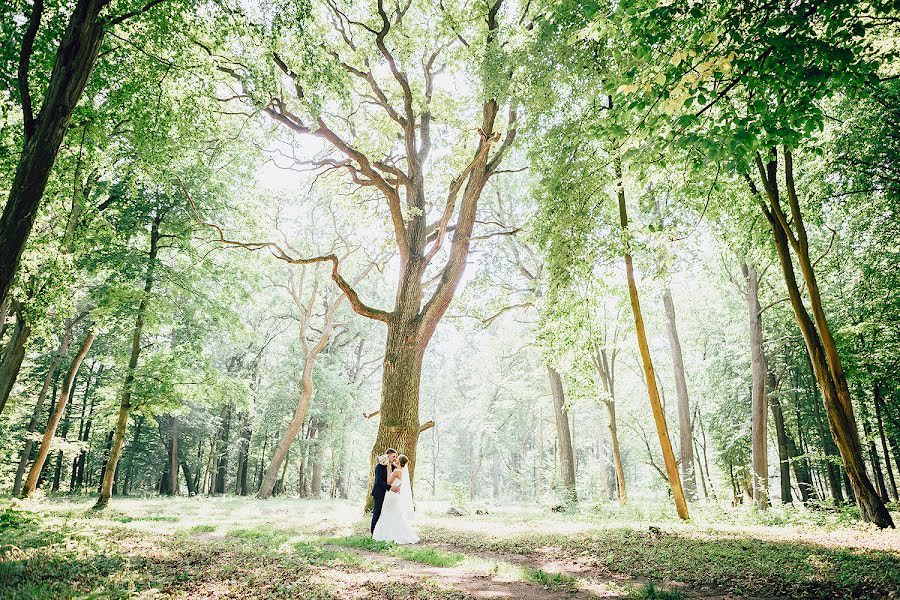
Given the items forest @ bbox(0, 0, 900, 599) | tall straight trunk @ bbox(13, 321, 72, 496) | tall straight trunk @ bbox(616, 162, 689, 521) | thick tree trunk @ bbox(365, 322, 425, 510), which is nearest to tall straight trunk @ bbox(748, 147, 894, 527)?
forest @ bbox(0, 0, 900, 599)

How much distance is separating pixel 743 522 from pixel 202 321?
18429mm

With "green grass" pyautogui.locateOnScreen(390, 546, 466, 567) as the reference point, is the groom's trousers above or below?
above

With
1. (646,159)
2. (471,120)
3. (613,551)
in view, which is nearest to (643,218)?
(471,120)

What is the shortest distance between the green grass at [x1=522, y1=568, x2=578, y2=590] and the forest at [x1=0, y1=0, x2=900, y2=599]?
61mm

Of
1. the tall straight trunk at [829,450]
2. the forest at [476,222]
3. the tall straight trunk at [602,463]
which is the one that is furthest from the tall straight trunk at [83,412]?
the tall straight trunk at [829,450]

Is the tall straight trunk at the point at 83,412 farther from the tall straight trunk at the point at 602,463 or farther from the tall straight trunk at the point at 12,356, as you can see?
the tall straight trunk at the point at 602,463

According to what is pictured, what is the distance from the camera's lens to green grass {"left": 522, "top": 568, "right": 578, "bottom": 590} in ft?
17.4

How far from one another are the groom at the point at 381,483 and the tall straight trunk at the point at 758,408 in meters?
12.2

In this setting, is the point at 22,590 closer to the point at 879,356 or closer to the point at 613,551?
the point at 613,551

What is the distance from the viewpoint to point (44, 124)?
539 cm

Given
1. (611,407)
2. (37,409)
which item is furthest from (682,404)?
(37,409)

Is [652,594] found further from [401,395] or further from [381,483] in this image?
[401,395]

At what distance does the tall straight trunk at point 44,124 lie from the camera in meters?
5.15

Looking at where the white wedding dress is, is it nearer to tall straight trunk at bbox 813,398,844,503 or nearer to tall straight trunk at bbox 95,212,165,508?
tall straight trunk at bbox 95,212,165,508
